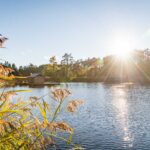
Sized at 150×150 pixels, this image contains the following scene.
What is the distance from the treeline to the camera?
15638 centimetres

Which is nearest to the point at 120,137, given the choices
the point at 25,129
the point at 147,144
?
the point at 147,144

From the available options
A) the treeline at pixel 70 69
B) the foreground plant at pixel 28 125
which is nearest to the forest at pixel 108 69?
the treeline at pixel 70 69

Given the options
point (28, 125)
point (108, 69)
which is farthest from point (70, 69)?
point (28, 125)

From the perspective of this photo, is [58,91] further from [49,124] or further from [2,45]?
[2,45]

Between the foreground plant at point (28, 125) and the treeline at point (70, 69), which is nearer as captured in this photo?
the foreground plant at point (28, 125)

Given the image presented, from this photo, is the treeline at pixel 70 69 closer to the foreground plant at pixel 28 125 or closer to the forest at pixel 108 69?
the forest at pixel 108 69

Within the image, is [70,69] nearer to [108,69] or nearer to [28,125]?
[108,69]

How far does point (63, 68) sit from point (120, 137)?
136 m

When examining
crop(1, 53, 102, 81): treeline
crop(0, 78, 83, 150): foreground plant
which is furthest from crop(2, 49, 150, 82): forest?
crop(0, 78, 83, 150): foreground plant

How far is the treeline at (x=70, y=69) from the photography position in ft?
513

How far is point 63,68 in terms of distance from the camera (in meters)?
164

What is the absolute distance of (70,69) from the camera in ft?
586

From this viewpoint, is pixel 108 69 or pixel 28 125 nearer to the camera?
pixel 28 125

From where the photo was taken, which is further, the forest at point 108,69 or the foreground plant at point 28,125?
the forest at point 108,69
